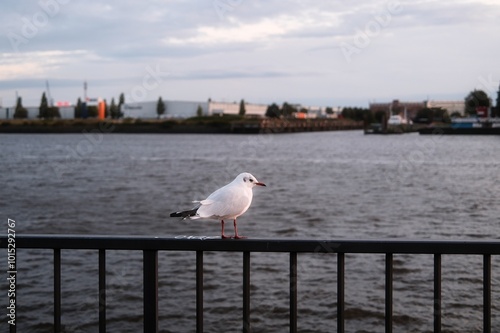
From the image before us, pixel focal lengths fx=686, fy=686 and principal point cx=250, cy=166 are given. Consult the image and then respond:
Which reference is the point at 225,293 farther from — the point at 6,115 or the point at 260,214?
the point at 6,115

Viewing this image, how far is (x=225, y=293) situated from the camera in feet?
44.4

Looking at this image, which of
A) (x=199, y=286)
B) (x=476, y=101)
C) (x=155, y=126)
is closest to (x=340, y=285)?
(x=199, y=286)

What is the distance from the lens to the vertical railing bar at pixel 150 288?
390 centimetres

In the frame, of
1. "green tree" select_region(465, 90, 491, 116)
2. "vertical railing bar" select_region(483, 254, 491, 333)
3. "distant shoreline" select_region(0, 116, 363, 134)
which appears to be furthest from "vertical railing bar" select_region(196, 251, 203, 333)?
"distant shoreline" select_region(0, 116, 363, 134)

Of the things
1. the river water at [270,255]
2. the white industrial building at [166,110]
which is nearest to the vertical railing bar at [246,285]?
the river water at [270,255]

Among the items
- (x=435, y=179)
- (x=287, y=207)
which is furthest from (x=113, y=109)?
(x=287, y=207)

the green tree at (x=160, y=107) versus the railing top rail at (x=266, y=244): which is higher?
the green tree at (x=160, y=107)

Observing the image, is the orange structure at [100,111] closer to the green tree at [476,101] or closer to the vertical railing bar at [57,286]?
the green tree at [476,101]

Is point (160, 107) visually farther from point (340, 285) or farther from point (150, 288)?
point (340, 285)

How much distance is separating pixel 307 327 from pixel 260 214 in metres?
13.8

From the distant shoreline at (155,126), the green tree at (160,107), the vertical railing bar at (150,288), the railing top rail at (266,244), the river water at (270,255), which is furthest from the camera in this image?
the green tree at (160,107)

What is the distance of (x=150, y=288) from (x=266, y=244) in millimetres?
768

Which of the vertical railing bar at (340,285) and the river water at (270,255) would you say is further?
the river water at (270,255)

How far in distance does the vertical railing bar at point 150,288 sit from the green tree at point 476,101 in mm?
121746
